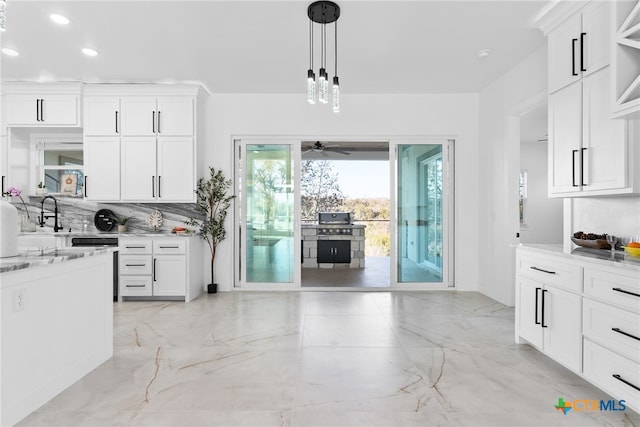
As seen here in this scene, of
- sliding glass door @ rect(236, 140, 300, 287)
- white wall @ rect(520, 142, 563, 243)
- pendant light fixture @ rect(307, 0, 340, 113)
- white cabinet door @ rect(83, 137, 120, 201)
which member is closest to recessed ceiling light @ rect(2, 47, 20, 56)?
white cabinet door @ rect(83, 137, 120, 201)

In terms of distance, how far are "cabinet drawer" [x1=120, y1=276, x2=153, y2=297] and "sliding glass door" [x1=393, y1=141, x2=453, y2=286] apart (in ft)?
11.1

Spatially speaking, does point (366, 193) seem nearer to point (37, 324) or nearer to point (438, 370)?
point (438, 370)

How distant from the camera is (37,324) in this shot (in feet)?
6.76

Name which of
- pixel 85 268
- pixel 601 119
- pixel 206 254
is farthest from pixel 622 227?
pixel 206 254

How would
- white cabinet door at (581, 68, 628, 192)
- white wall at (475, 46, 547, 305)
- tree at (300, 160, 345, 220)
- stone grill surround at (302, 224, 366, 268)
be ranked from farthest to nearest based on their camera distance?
tree at (300, 160, 345, 220)
stone grill surround at (302, 224, 366, 268)
white wall at (475, 46, 547, 305)
white cabinet door at (581, 68, 628, 192)

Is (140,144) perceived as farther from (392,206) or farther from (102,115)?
(392,206)

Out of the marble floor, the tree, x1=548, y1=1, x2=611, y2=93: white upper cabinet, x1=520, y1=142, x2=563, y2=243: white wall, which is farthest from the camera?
the tree

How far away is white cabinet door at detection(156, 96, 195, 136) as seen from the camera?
15.6 feet

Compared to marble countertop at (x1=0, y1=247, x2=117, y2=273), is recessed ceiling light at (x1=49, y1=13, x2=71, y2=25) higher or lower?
higher

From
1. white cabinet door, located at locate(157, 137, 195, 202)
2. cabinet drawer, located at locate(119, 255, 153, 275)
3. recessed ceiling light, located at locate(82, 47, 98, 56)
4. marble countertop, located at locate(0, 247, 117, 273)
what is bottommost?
cabinet drawer, located at locate(119, 255, 153, 275)

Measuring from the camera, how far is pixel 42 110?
15.4ft

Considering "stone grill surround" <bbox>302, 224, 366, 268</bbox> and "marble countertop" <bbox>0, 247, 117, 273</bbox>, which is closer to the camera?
"marble countertop" <bbox>0, 247, 117, 273</bbox>

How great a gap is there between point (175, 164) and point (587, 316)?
456 cm

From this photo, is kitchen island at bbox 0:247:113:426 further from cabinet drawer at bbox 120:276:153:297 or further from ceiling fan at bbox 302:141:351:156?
ceiling fan at bbox 302:141:351:156
